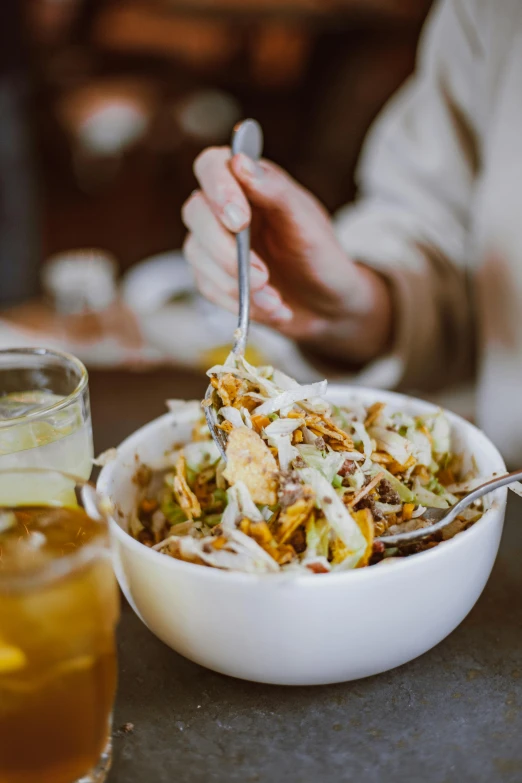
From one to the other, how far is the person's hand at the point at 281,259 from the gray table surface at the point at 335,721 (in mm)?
606

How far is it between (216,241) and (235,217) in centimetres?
9

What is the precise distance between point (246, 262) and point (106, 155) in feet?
16.4

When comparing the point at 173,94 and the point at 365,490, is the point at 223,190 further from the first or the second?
the point at 173,94

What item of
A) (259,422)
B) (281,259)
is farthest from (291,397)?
(281,259)

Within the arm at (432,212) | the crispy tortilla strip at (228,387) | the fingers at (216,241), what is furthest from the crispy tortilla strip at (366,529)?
the arm at (432,212)

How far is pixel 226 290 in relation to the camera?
1.30m

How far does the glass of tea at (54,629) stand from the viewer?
61 centimetres

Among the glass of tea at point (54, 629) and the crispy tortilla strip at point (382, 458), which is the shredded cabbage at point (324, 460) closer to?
the crispy tortilla strip at point (382, 458)

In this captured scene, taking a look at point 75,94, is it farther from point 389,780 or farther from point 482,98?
point 389,780

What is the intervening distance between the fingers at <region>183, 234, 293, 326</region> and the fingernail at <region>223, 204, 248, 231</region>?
97 mm

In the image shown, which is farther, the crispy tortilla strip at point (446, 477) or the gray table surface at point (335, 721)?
the crispy tortilla strip at point (446, 477)

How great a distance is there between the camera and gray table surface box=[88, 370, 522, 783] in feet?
2.33

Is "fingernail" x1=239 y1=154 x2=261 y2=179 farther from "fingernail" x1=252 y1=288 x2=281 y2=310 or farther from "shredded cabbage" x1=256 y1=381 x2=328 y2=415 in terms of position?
"shredded cabbage" x1=256 y1=381 x2=328 y2=415

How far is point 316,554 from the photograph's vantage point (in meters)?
0.78
